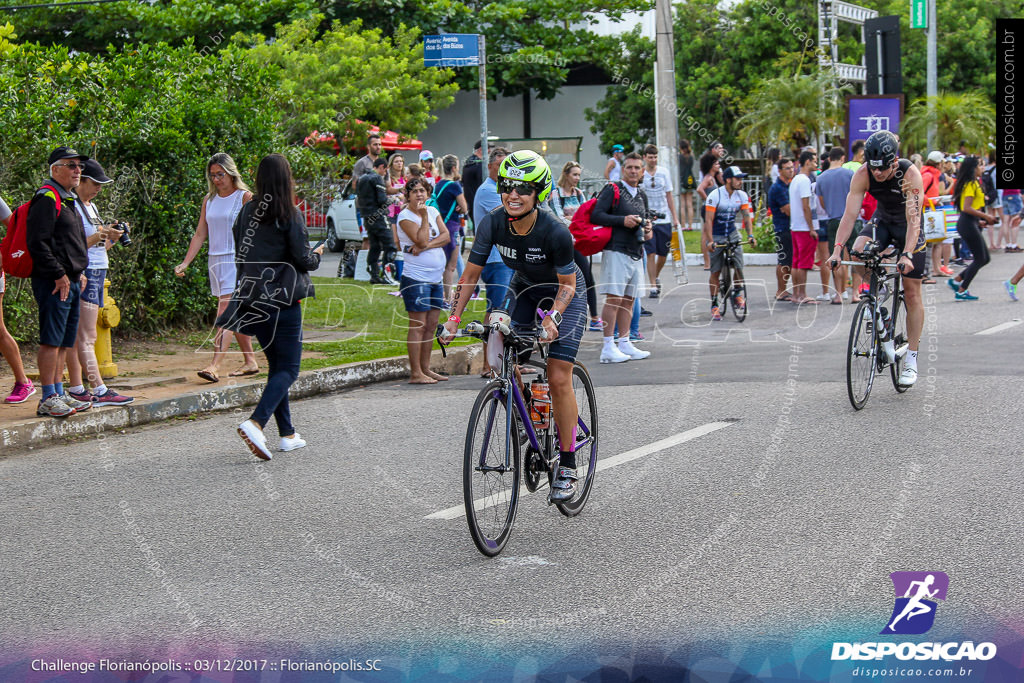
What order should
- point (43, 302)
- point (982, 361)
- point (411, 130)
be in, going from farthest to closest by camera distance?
1. point (411, 130)
2. point (982, 361)
3. point (43, 302)

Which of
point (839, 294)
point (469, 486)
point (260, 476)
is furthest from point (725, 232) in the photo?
point (469, 486)

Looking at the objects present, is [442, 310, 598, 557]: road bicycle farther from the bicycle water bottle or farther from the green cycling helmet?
the green cycling helmet

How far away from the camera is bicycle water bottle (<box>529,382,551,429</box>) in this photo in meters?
5.97

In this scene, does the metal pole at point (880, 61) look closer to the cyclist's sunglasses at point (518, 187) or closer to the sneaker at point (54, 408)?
the sneaker at point (54, 408)

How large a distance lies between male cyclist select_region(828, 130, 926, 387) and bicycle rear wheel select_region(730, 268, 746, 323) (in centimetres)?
482

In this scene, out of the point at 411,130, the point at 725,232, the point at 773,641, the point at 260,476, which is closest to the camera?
the point at 773,641

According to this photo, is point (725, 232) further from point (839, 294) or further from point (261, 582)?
point (261, 582)

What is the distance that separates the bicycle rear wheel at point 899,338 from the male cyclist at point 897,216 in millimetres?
36

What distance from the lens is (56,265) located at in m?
8.28

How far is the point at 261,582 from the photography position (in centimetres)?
523

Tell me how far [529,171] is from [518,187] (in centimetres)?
10

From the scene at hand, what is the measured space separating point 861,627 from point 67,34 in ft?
128

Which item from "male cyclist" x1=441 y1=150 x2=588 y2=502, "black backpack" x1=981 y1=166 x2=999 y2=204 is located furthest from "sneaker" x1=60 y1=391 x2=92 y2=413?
"black backpack" x1=981 y1=166 x2=999 y2=204

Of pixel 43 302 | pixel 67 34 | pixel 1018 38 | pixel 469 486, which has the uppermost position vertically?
pixel 67 34
